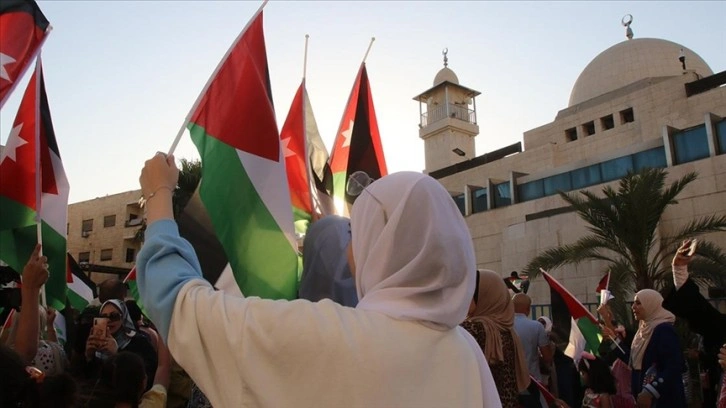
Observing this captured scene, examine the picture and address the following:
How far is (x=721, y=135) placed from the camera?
17141 millimetres

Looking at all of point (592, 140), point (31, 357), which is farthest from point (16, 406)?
point (592, 140)

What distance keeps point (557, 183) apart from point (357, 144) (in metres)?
16.9

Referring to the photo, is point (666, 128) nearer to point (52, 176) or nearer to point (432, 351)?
point (52, 176)

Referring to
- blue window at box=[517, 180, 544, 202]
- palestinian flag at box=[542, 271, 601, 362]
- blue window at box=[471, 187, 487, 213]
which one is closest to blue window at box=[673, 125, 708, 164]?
blue window at box=[517, 180, 544, 202]

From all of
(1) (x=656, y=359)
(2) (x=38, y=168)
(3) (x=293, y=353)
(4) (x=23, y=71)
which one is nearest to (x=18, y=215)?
(2) (x=38, y=168)

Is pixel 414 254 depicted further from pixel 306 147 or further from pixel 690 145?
pixel 690 145

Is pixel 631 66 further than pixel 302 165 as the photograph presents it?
Yes

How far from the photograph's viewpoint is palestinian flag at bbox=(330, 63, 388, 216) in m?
5.94

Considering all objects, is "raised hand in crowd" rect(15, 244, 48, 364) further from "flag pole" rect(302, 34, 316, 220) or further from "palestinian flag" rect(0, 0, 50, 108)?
"flag pole" rect(302, 34, 316, 220)

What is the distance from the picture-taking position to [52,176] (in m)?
4.39

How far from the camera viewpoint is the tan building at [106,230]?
119 ft

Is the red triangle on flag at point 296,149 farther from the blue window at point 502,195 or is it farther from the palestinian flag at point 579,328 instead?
the blue window at point 502,195

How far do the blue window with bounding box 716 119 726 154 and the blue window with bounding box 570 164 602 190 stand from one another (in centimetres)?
372

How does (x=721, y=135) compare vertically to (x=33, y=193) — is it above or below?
above
